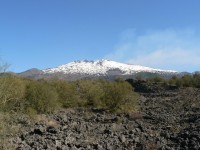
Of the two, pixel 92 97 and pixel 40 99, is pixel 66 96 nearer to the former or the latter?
pixel 92 97

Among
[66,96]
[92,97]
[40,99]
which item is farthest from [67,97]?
[40,99]

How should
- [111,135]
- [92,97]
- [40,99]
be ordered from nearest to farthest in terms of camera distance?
[111,135]
[40,99]
[92,97]

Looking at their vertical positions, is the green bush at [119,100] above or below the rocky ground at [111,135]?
above

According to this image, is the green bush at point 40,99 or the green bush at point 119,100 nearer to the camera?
the green bush at point 40,99

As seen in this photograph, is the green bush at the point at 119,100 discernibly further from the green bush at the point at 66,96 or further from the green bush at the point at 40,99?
the green bush at the point at 40,99

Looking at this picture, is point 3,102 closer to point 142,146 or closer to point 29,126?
point 142,146

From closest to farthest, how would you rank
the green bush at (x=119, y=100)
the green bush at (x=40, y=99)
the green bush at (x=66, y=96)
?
the green bush at (x=40, y=99) → the green bush at (x=119, y=100) → the green bush at (x=66, y=96)

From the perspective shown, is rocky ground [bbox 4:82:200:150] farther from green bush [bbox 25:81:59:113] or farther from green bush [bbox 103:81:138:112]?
green bush [bbox 103:81:138:112]

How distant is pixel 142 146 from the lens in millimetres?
21344

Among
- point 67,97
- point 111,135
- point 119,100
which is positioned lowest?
point 111,135

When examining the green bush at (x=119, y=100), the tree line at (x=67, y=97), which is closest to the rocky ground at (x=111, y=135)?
the tree line at (x=67, y=97)

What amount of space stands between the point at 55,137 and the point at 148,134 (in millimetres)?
5200

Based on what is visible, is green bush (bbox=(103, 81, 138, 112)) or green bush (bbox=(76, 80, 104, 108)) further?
green bush (bbox=(76, 80, 104, 108))

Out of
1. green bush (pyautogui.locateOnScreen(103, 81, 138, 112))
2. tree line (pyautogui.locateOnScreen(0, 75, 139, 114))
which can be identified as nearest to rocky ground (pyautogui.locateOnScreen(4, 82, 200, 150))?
tree line (pyautogui.locateOnScreen(0, 75, 139, 114))
